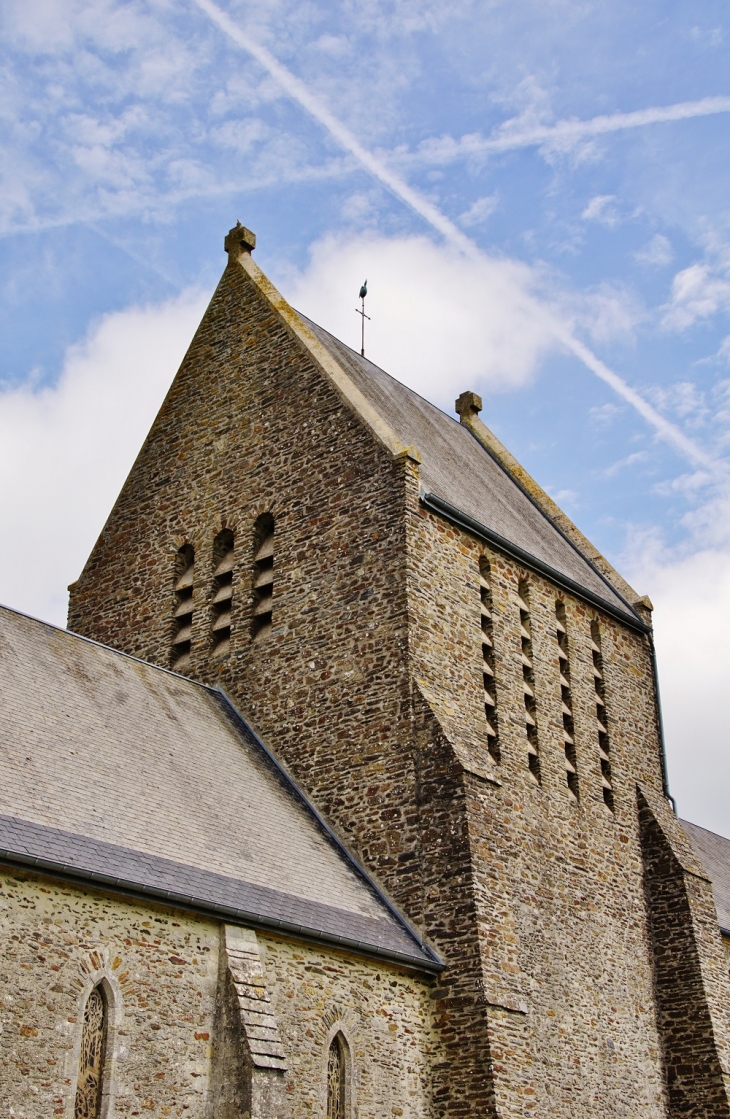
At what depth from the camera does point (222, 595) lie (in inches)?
857

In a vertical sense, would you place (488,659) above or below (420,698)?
above

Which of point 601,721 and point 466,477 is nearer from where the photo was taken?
point 601,721

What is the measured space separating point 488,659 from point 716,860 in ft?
49.8

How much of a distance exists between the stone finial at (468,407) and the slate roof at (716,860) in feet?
39.1

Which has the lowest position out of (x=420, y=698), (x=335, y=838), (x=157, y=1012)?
(x=157, y=1012)

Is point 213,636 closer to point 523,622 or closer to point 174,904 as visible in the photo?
point 523,622

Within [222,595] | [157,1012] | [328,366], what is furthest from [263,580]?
[157,1012]

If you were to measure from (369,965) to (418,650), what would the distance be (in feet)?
16.0

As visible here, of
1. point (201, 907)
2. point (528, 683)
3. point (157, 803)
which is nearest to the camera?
point (201, 907)

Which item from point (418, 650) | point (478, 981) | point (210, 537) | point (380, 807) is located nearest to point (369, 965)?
point (478, 981)

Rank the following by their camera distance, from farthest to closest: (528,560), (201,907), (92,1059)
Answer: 1. (528,560)
2. (201,907)
3. (92,1059)

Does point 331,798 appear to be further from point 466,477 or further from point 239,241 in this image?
point 239,241

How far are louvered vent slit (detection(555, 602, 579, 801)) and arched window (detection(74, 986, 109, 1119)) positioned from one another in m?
10.2

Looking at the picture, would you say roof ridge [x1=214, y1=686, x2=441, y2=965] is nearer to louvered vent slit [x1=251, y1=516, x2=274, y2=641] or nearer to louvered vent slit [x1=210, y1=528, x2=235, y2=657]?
louvered vent slit [x1=210, y1=528, x2=235, y2=657]
